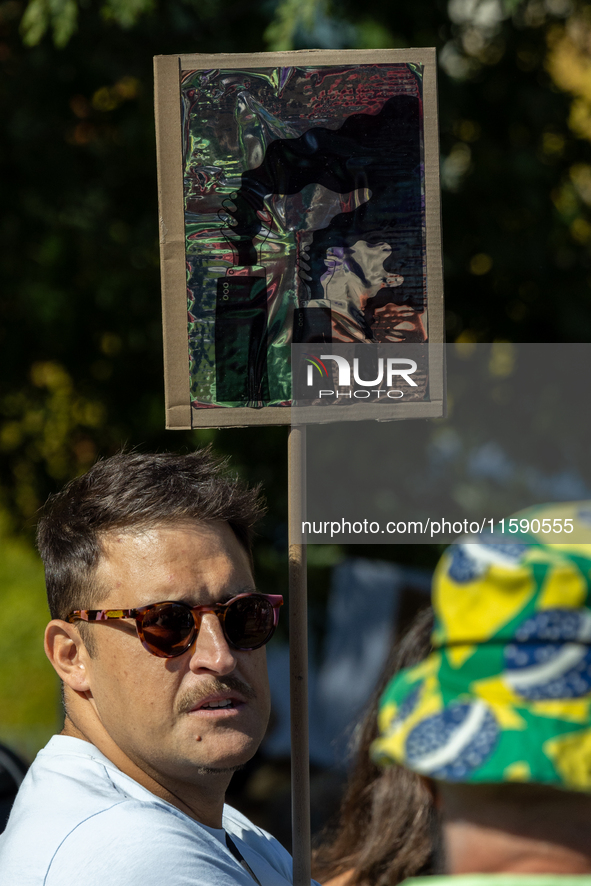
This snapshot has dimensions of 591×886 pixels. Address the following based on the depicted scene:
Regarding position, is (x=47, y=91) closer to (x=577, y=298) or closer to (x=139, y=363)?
(x=139, y=363)

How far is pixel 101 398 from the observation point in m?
4.83

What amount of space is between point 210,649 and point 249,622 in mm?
83

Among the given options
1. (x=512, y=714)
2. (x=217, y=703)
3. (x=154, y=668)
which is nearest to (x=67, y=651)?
(x=154, y=668)

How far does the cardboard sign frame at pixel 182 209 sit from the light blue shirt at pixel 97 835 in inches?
24.2

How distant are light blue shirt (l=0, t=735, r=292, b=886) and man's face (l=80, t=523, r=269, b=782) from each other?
0.07m

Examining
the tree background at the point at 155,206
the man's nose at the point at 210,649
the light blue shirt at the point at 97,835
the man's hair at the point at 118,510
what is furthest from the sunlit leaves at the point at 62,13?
the light blue shirt at the point at 97,835

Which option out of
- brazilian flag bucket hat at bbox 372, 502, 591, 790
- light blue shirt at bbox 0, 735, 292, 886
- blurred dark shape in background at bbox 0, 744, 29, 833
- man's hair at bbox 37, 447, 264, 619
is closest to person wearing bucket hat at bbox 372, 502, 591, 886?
brazilian flag bucket hat at bbox 372, 502, 591, 790

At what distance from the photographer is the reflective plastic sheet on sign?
1.68 metres

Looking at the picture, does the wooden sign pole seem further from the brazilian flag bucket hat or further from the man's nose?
the brazilian flag bucket hat

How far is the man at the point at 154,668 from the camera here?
1430 mm

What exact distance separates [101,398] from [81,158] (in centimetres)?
121

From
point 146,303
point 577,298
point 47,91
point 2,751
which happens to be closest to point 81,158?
point 47,91

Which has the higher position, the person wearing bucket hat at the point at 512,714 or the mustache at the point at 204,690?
the person wearing bucket hat at the point at 512,714

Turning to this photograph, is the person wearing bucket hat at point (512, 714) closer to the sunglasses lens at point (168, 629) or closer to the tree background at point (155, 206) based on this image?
the sunglasses lens at point (168, 629)
